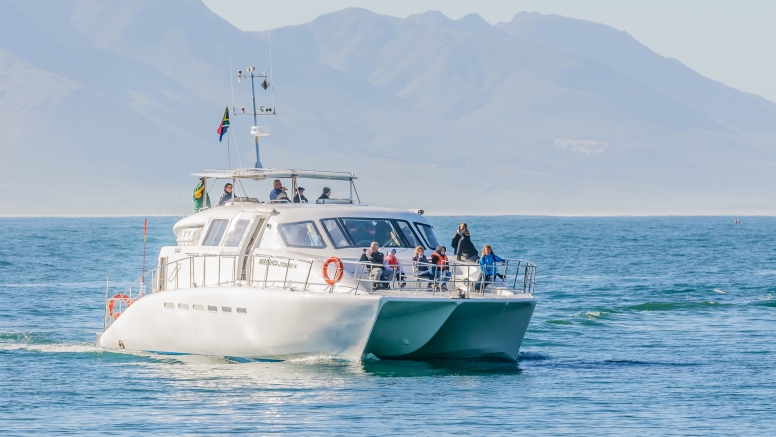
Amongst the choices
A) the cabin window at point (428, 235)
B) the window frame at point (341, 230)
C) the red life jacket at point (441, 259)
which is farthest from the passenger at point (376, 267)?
the cabin window at point (428, 235)

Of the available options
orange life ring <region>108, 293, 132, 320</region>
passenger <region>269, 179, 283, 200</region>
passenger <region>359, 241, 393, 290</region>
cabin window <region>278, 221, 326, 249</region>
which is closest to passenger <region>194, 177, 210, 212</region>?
passenger <region>269, 179, 283, 200</region>

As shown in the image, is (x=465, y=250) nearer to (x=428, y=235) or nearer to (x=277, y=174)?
(x=428, y=235)

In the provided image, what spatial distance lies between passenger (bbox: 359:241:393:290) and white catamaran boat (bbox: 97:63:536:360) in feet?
0.29

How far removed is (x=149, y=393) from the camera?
22266 millimetres

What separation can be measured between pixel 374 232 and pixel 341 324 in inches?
126

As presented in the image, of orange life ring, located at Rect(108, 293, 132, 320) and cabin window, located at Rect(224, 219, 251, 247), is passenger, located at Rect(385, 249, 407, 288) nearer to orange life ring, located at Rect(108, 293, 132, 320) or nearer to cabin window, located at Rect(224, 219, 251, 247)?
cabin window, located at Rect(224, 219, 251, 247)

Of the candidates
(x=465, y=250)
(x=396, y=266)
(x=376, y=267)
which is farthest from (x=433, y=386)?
(x=465, y=250)

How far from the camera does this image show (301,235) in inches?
980

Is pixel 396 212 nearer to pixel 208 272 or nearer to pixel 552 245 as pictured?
pixel 208 272

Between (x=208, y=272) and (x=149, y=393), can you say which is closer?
(x=149, y=393)

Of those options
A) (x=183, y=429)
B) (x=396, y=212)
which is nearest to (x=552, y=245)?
(x=396, y=212)

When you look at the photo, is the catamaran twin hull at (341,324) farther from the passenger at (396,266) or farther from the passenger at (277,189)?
the passenger at (277,189)

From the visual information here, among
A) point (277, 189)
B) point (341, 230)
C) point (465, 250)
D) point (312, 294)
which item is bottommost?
point (312, 294)

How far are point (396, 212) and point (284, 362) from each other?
4.09 metres
